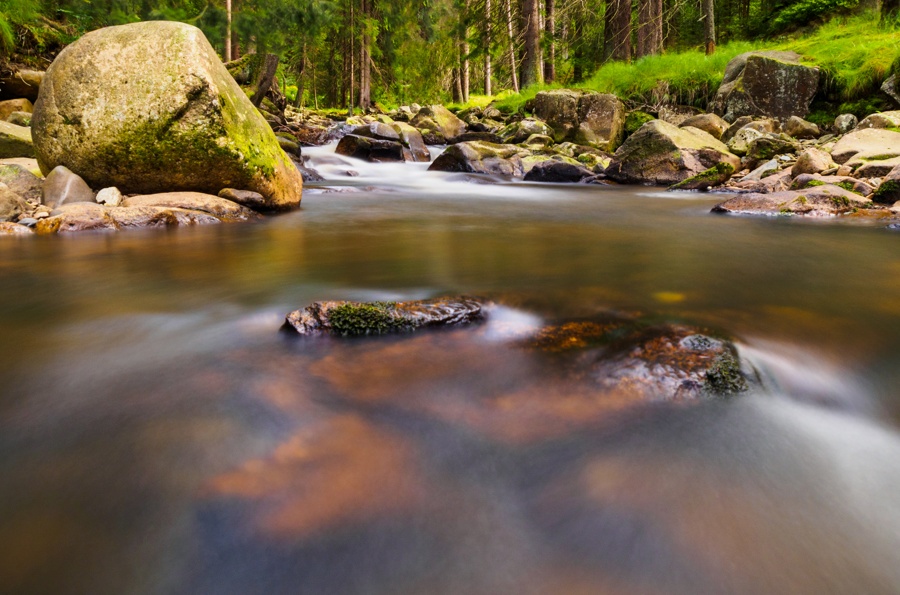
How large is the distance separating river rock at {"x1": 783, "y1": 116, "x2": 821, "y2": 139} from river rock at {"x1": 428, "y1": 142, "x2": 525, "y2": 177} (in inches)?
245

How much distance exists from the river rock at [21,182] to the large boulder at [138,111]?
272mm

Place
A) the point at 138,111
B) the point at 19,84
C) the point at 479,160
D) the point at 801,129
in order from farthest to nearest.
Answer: the point at 479,160, the point at 801,129, the point at 19,84, the point at 138,111

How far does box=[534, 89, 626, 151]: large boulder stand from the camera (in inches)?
597

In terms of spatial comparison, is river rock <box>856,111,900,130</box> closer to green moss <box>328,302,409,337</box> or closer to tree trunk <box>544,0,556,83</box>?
tree trunk <box>544,0,556,83</box>

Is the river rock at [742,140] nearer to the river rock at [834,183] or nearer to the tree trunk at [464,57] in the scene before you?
the river rock at [834,183]

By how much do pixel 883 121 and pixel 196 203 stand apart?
40.4 feet

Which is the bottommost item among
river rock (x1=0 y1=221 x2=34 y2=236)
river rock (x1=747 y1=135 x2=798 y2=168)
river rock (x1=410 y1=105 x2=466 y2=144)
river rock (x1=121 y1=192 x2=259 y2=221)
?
river rock (x1=0 y1=221 x2=34 y2=236)

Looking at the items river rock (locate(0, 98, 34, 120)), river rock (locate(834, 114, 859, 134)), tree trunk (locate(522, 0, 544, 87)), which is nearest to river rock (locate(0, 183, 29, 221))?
river rock (locate(0, 98, 34, 120))

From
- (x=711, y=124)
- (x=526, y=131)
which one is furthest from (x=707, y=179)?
(x=526, y=131)

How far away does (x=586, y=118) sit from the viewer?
50.6ft

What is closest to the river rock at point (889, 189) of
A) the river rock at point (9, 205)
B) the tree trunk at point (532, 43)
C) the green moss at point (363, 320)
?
the green moss at point (363, 320)

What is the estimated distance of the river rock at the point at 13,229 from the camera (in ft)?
17.2

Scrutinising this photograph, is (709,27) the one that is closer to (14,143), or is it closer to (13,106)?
(14,143)

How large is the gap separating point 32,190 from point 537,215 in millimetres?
6111
